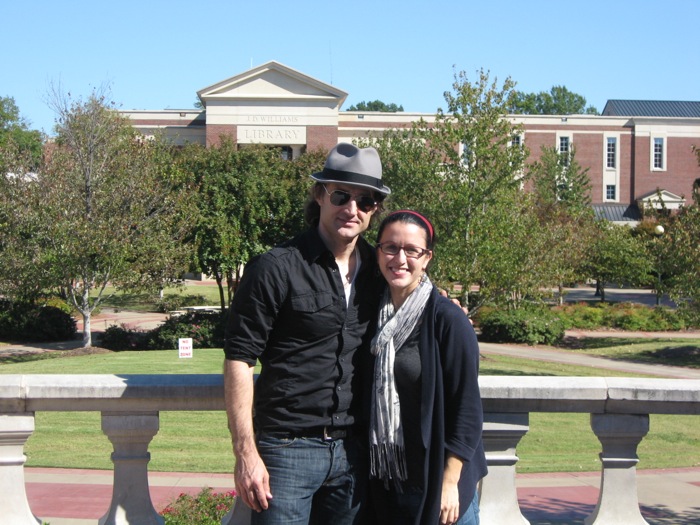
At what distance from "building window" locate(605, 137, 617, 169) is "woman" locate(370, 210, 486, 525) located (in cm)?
7514

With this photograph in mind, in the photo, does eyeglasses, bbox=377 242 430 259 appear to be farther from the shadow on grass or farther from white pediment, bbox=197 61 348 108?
white pediment, bbox=197 61 348 108

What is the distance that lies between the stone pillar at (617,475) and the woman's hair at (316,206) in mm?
1412

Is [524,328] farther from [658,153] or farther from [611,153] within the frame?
[658,153]

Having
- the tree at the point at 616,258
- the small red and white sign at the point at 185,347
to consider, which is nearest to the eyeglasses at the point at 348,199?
the small red and white sign at the point at 185,347

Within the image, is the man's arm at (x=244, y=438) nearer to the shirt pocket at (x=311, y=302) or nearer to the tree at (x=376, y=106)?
the shirt pocket at (x=311, y=302)

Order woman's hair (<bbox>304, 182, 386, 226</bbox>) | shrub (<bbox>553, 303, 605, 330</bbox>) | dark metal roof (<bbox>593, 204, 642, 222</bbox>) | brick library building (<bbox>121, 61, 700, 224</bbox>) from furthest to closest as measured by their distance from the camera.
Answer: dark metal roof (<bbox>593, 204, 642, 222</bbox>)
brick library building (<bbox>121, 61, 700, 224</bbox>)
shrub (<bbox>553, 303, 605, 330</bbox>)
woman's hair (<bbox>304, 182, 386, 226</bbox>)

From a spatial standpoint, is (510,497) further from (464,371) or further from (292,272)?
(292,272)

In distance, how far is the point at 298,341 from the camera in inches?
119

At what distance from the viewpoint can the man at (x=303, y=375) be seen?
2.93m

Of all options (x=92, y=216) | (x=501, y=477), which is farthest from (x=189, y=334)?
(x=501, y=477)

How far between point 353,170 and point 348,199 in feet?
0.38

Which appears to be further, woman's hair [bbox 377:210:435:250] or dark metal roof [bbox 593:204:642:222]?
dark metal roof [bbox 593:204:642:222]

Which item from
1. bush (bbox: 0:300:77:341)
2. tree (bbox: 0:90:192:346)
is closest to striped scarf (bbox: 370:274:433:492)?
tree (bbox: 0:90:192:346)

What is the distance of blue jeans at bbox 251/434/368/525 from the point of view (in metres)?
2.96
